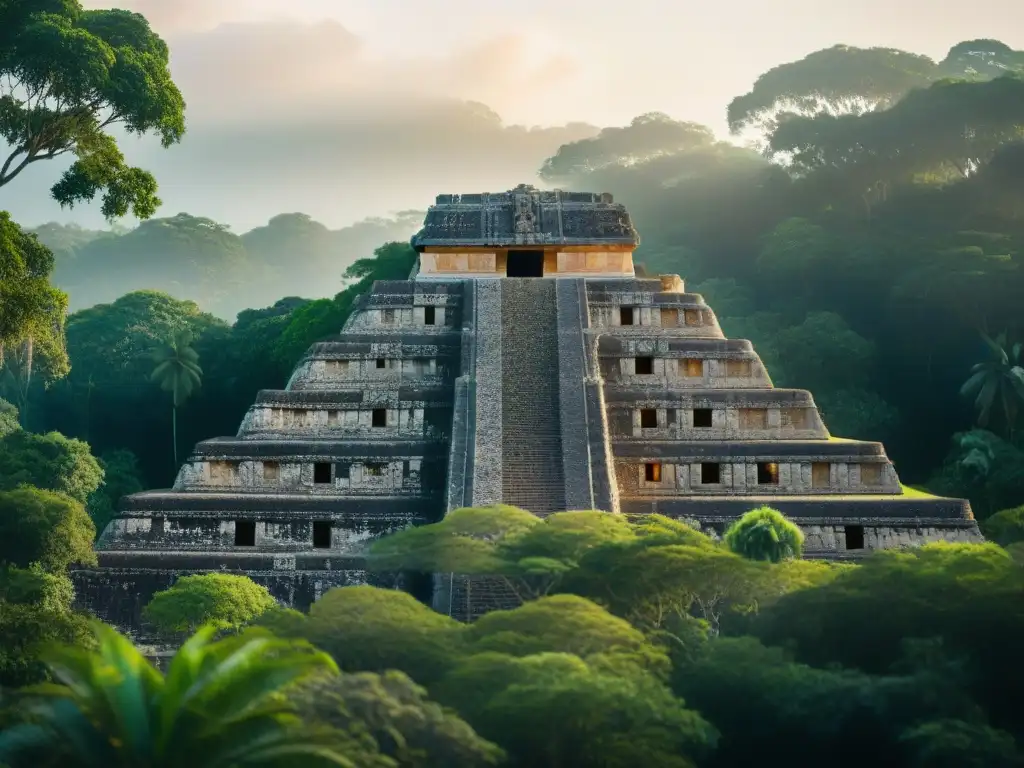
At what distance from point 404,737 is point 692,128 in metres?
82.0

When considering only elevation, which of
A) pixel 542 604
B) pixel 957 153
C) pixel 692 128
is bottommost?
pixel 542 604

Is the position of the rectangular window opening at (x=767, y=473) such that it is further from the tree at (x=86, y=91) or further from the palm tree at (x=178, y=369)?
the palm tree at (x=178, y=369)

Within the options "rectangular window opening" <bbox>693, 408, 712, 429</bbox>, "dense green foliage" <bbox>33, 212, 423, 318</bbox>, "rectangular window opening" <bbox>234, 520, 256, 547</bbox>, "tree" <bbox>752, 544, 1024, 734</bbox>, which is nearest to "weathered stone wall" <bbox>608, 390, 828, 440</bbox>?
"rectangular window opening" <bbox>693, 408, 712, 429</bbox>

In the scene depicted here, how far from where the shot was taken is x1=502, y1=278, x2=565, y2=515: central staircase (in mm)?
27047

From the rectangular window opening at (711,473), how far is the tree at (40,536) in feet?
40.6

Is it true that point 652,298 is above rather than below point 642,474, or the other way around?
above

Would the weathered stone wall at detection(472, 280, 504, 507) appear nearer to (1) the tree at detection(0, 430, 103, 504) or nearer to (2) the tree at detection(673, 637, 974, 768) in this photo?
(2) the tree at detection(673, 637, 974, 768)

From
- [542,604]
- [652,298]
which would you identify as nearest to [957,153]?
[652,298]

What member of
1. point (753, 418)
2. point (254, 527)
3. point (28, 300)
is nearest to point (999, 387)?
point (753, 418)

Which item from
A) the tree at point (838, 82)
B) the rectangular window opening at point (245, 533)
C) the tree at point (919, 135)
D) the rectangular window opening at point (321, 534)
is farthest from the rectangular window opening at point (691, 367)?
the tree at point (838, 82)

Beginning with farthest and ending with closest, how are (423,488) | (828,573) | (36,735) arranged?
(423,488) < (828,573) < (36,735)

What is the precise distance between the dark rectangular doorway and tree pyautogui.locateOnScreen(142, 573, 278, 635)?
1500 cm

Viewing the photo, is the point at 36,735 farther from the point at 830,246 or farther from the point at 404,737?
the point at 830,246

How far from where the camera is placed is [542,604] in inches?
695
